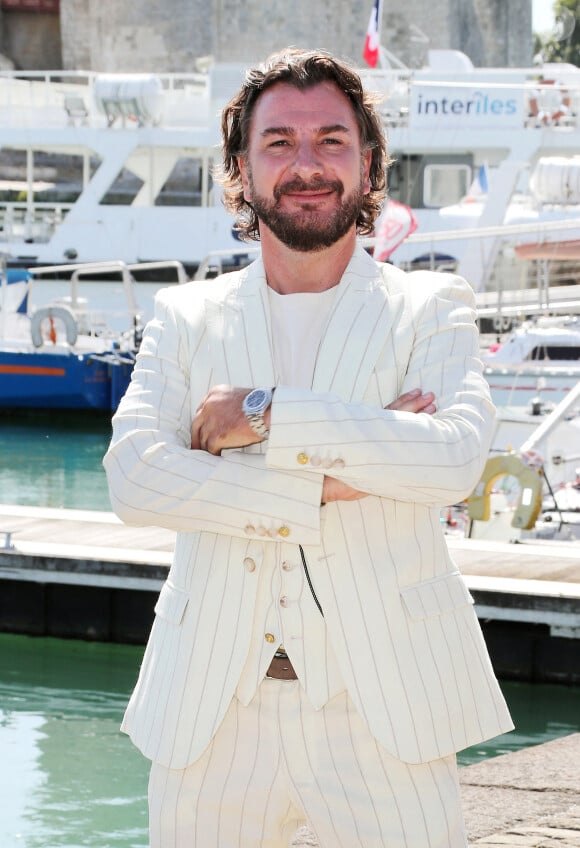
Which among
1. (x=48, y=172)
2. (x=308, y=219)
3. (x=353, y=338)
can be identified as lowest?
(x=353, y=338)

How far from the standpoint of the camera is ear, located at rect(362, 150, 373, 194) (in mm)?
2078

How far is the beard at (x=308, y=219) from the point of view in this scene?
1.97 meters

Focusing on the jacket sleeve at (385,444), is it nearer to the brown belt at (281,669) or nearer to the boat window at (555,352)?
the brown belt at (281,669)

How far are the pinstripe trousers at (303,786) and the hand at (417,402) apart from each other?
0.35 m

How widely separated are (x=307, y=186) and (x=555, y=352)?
12.0m

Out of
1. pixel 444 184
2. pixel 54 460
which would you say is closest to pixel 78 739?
pixel 54 460

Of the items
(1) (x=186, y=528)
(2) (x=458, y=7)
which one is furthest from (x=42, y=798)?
(2) (x=458, y=7)

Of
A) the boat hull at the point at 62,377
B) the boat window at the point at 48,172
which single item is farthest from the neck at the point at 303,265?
the boat window at the point at 48,172

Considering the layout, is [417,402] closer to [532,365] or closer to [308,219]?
[308,219]

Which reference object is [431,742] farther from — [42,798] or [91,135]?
[91,135]

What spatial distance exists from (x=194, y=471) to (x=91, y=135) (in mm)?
19216

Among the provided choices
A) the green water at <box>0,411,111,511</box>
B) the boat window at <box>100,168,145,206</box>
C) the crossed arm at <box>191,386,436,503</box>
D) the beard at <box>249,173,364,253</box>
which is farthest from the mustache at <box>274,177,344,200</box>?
the boat window at <box>100,168,145,206</box>

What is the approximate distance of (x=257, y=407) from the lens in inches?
73.9

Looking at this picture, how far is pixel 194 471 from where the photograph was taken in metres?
1.94
